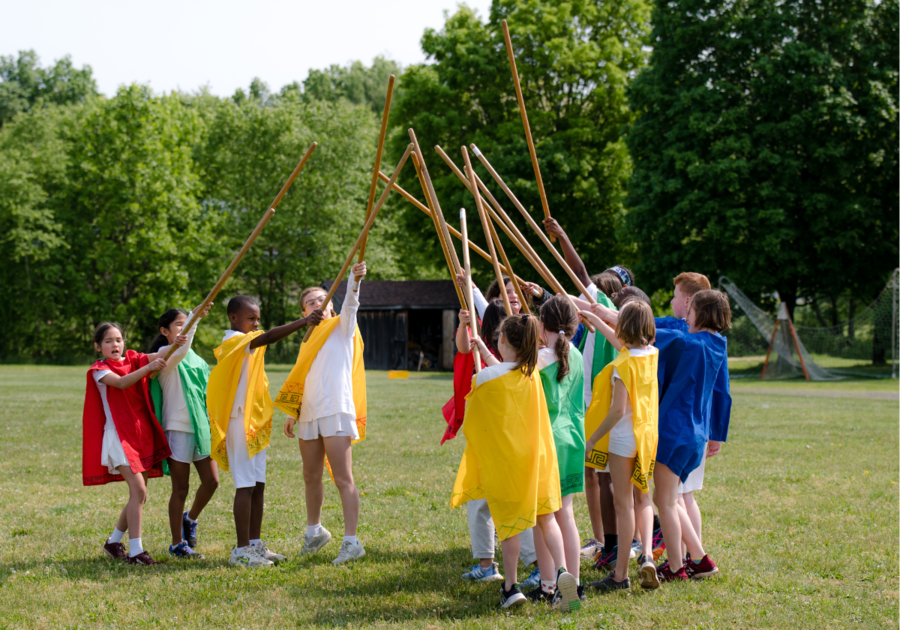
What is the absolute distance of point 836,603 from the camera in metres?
4.54

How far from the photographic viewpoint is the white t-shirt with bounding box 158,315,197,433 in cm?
566

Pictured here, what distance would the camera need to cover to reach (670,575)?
497 cm

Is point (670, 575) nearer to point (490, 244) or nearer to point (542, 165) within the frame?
point (490, 244)

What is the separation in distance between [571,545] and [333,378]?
2.01 m

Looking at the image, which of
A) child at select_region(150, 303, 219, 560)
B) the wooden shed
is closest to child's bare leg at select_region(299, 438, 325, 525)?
child at select_region(150, 303, 219, 560)

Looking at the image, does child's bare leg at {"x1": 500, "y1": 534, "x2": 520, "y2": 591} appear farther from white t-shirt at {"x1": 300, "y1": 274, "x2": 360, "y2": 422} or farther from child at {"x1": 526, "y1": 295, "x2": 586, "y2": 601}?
white t-shirt at {"x1": 300, "y1": 274, "x2": 360, "y2": 422}

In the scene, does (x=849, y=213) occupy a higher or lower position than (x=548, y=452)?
higher

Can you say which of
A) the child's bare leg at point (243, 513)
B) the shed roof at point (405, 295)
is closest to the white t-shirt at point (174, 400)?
the child's bare leg at point (243, 513)

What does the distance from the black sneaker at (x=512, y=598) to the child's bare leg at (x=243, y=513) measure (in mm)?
1942

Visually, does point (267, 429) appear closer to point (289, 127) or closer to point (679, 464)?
point (679, 464)

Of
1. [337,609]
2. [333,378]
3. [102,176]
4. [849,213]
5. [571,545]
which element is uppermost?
[102,176]

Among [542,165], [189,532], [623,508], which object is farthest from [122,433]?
[542,165]

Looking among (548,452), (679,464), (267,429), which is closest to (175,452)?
(267,429)

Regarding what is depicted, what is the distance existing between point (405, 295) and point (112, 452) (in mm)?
27380
